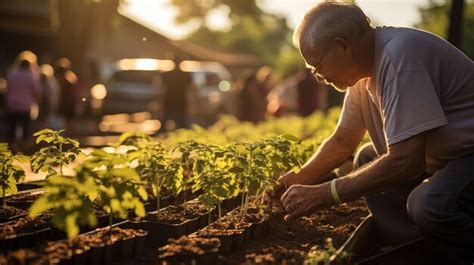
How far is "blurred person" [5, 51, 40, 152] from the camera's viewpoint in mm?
13977

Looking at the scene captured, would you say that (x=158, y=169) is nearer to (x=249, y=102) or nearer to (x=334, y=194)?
(x=334, y=194)

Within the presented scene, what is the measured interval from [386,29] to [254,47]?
7972 centimetres

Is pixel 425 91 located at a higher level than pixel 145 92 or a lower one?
lower

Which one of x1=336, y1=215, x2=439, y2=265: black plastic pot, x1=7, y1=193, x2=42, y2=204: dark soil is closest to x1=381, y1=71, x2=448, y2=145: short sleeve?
x1=336, y1=215, x2=439, y2=265: black plastic pot

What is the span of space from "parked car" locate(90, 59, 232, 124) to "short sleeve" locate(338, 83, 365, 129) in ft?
59.7

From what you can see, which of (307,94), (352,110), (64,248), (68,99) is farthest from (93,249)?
(307,94)

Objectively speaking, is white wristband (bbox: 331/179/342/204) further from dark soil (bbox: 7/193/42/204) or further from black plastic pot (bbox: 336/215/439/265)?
dark soil (bbox: 7/193/42/204)

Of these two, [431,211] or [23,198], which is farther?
[23,198]

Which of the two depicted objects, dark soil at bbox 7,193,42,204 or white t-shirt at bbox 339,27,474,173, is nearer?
white t-shirt at bbox 339,27,474,173

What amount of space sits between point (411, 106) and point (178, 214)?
71.4 inches

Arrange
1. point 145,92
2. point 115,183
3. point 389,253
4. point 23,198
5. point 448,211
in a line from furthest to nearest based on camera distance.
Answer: point 145,92 → point 23,198 → point 389,253 → point 448,211 → point 115,183

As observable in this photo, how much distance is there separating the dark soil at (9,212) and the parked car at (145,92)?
59.7ft

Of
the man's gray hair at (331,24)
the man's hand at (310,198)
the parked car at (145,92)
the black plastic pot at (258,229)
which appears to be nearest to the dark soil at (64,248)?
the black plastic pot at (258,229)

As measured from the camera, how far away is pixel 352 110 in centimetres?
494
